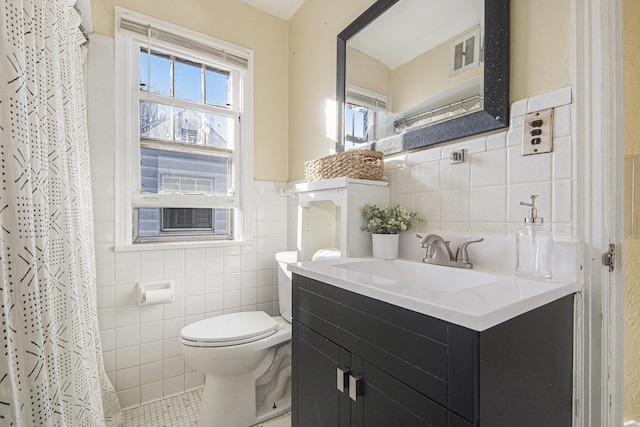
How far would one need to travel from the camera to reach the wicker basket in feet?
4.18

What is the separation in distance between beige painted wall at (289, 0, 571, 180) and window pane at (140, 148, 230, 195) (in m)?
0.50

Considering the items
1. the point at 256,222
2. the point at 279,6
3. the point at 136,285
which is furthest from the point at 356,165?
the point at 279,6

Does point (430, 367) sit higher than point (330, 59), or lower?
lower

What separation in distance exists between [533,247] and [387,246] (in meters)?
→ 0.49

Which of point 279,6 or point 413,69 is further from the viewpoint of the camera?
point 279,6

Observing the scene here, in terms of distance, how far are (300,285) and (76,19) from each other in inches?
57.3

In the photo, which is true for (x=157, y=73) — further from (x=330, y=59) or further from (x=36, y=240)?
(x=36, y=240)

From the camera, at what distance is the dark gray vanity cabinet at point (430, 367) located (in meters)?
0.55

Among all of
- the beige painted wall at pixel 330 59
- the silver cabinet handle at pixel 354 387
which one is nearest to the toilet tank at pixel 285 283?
the beige painted wall at pixel 330 59

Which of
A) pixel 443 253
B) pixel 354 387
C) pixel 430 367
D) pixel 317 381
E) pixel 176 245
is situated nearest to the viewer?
pixel 430 367

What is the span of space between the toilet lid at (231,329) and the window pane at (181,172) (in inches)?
31.8

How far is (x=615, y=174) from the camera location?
2.61ft

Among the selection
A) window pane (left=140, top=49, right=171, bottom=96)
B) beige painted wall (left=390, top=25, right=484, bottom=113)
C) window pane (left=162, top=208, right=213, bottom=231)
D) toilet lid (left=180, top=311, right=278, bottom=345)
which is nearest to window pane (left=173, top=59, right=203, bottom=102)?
window pane (left=140, top=49, right=171, bottom=96)

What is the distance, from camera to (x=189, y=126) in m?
1.88
